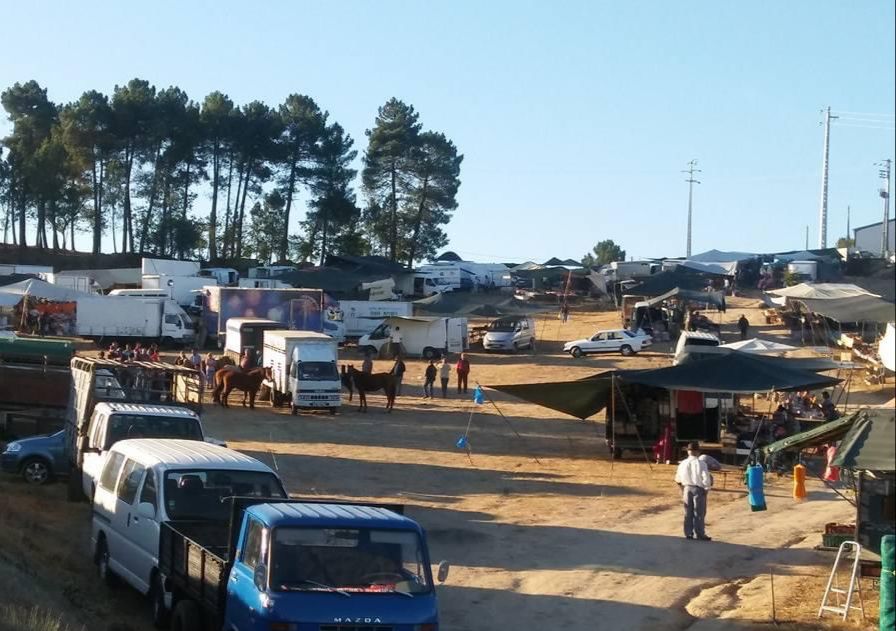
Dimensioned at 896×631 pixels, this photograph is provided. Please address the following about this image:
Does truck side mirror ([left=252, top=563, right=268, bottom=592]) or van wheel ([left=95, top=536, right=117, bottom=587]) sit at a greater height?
truck side mirror ([left=252, top=563, right=268, bottom=592])

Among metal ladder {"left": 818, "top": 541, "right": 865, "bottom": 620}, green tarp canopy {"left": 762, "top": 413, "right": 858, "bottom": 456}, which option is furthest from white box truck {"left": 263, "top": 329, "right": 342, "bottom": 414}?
metal ladder {"left": 818, "top": 541, "right": 865, "bottom": 620}

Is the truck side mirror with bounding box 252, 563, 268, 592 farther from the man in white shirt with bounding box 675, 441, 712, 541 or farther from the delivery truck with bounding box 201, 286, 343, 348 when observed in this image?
the delivery truck with bounding box 201, 286, 343, 348

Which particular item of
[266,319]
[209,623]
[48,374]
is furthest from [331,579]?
[266,319]

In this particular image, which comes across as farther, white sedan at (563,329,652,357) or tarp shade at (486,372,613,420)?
white sedan at (563,329,652,357)

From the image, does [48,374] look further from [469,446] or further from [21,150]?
[21,150]

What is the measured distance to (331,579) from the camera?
9500 mm

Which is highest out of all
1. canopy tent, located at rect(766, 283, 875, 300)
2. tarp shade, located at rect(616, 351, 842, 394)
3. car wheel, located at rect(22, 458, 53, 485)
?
canopy tent, located at rect(766, 283, 875, 300)

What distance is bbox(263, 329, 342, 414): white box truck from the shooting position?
3359 centimetres

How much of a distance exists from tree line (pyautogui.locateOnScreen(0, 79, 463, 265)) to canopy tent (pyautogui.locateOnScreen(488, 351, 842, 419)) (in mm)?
60981

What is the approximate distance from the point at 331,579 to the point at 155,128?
75503mm

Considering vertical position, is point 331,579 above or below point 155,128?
below

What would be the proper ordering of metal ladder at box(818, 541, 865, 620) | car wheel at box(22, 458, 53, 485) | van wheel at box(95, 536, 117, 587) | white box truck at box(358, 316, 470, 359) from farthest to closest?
white box truck at box(358, 316, 470, 359)
car wheel at box(22, 458, 53, 485)
van wheel at box(95, 536, 117, 587)
metal ladder at box(818, 541, 865, 620)

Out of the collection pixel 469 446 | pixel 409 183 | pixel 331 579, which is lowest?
pixel 469 446

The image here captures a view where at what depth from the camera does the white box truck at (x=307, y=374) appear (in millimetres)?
33594
